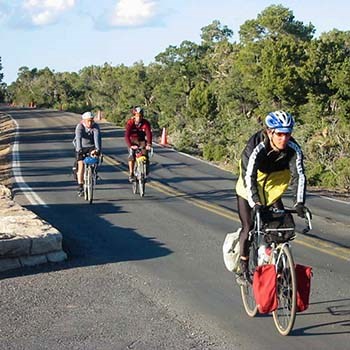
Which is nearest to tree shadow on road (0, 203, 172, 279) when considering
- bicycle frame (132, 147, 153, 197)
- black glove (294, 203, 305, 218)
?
bicycle frame (132, 147, 153, 197)

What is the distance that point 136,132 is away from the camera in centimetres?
1670

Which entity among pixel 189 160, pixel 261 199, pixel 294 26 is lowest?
pixel 189 160

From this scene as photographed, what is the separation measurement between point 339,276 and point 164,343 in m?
3.31

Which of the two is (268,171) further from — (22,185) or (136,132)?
(22,185)

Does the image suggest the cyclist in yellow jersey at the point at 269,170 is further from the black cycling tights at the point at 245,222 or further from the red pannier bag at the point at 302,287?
the red pannier bag at the point at 302,287

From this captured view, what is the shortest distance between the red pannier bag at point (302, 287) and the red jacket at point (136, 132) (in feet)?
34.1

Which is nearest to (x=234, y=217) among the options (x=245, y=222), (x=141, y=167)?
(x=141, y=167)

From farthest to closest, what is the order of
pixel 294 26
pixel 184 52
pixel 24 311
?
pixel 184 52 → pixel 294 26 → pixel 24 311

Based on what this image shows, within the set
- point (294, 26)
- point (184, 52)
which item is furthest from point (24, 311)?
point (184, 52)

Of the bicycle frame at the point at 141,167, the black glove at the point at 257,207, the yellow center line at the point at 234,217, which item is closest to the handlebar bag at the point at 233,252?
the black glove at the point at 257,207

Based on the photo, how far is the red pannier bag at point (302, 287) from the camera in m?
6.12

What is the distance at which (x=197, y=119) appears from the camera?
41.6 m

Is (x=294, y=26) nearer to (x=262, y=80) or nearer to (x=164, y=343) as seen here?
(x=262, y=80)

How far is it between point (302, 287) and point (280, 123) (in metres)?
1.47
